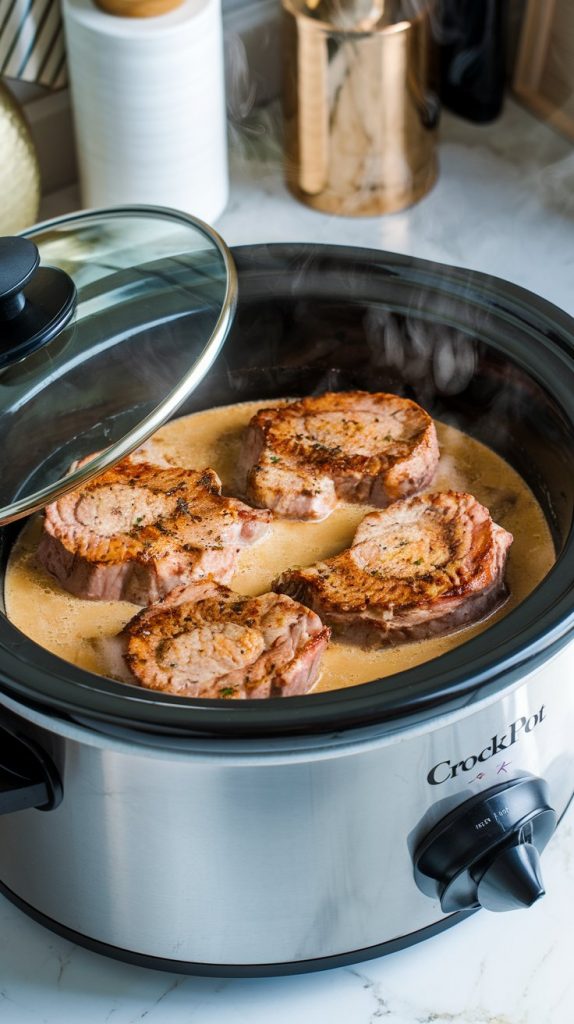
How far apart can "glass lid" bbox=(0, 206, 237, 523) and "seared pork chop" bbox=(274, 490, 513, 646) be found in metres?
0.26

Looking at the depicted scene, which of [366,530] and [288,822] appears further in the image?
[366,530]

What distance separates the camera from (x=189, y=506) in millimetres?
1473

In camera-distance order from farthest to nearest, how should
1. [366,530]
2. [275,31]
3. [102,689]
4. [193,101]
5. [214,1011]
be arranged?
[275,31] → [193,101] → [366,530] → [214,1011] → [102,689]

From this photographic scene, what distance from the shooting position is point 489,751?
1.18 m

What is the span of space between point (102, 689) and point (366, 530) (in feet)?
1.54

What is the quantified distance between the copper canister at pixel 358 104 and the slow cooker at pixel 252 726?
60cm

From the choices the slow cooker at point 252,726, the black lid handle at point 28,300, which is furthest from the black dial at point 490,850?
the black lid handle at point 28,300

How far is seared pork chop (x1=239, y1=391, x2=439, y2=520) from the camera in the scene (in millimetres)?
1506

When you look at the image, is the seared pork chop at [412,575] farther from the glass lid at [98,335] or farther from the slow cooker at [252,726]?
the glass lid at [98,335]

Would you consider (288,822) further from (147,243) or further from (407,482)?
(147,243)

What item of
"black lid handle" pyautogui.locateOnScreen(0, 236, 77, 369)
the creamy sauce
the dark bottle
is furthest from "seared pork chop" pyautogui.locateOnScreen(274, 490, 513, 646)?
the dark bottle

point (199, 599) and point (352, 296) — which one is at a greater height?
point (352, 296)

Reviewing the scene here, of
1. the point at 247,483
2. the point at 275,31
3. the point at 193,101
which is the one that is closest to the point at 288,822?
the point at 247,483

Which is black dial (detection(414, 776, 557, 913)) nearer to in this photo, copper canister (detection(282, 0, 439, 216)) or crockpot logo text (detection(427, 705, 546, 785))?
crockpot logo text (detection(427, 705, 546, 785))
